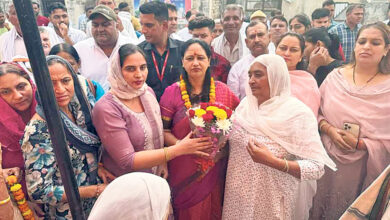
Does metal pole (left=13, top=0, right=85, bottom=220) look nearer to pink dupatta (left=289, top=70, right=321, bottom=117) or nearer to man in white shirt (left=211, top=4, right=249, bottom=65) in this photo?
pink dupatta (left=289, top=70, right=321, bottom=117)

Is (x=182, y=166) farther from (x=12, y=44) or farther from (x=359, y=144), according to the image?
(x=12, y=44)

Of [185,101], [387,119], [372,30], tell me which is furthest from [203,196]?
[372,30]

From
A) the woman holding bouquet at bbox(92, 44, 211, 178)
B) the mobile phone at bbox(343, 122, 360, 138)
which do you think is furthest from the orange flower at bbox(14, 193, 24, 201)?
the mobile phone at bbox(343, 122, 360, 138)

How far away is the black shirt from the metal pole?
2.22 meters

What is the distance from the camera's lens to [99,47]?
Answer: 140 inches

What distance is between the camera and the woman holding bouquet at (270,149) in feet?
6.64

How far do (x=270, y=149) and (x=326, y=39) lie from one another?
224 centimetres

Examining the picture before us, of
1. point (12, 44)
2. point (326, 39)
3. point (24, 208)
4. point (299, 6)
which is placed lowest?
point (24, 208)

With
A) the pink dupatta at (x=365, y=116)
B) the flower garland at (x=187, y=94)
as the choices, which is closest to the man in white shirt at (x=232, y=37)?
the pink dupatta at (x=365, y=116)

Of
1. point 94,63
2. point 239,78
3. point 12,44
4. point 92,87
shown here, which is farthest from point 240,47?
point 12,44

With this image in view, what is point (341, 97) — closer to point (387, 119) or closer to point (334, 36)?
point (387, 119)

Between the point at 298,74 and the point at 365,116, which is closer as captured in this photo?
the point at 365,116

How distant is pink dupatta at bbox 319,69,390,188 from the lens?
247cm

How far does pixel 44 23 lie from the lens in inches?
250
